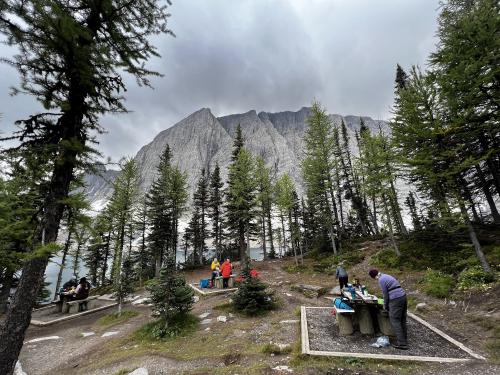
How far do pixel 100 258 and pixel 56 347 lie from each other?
2851cm

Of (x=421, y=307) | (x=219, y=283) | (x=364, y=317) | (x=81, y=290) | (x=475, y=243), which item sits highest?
(x=475, y=243)

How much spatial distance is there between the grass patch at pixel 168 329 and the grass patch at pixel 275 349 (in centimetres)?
391

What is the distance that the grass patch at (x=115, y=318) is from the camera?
42.5 feet

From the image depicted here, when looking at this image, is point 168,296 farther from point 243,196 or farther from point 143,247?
point 143,247

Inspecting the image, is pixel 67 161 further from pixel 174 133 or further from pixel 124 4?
pixel 174 133

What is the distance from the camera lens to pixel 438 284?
1155 centimetres

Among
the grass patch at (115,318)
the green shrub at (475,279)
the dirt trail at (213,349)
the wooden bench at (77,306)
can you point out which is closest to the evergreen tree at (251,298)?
the dirt trail at (213,349)

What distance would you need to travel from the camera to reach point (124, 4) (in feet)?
21.6

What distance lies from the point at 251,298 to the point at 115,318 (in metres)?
8.26

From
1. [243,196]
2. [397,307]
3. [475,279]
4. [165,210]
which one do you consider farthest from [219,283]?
[165,210]

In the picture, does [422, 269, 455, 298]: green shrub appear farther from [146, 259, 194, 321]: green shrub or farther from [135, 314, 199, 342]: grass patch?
[146, 259, 194, 321]: green shrub

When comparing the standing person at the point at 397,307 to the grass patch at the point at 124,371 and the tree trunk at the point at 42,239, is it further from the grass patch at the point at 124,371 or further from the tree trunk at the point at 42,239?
the tree trunk at the point at 42,239

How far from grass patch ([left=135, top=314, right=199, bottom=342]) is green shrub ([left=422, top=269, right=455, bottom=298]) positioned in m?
10.7

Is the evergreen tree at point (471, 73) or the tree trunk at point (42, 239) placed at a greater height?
the evergreen tree at point (471, 73)
